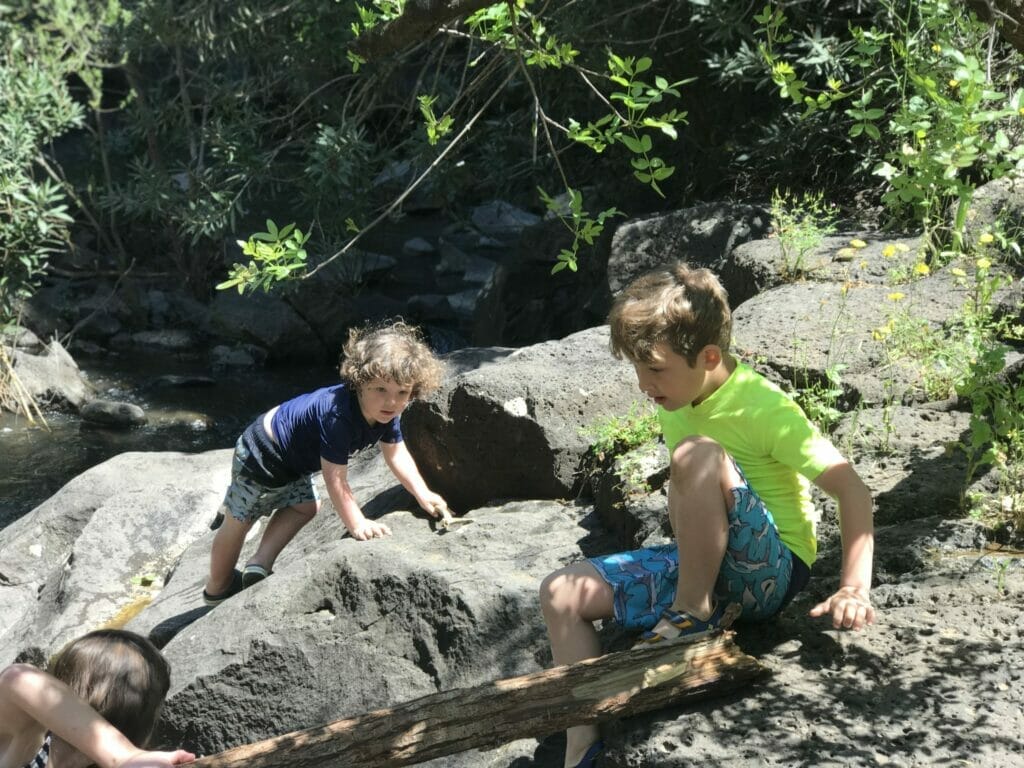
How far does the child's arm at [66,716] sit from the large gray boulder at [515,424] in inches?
78.5

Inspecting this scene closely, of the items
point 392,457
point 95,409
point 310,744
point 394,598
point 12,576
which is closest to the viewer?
point 310,744

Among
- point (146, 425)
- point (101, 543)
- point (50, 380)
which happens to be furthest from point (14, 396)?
point (101, 543)

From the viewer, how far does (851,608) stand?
265 centimetres

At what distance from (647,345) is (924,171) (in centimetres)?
Result: 147

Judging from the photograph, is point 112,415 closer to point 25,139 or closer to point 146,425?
point 146,425

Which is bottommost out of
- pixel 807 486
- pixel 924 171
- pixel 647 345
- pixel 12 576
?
pixel 12 576

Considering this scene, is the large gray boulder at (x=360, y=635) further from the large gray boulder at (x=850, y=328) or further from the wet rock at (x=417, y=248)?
the wet rock at (x=417, y=248)

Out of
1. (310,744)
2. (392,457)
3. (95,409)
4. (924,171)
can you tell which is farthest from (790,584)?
(95,409)

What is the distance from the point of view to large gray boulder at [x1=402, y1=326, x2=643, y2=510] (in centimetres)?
445

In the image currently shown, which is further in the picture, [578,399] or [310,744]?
[578,399]

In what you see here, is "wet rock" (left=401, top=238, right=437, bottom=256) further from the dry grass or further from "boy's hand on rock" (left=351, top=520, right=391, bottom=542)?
"boy's hand on rock" (left=351, top=520, right=391, bottom=542)

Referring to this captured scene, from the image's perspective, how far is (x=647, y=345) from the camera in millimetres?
3006

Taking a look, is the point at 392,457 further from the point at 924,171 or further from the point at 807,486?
the point at 924,171

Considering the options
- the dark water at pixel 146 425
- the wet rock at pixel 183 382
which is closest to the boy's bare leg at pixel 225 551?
the dark water at pixel 146 425
